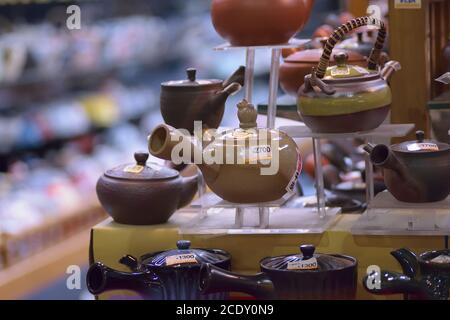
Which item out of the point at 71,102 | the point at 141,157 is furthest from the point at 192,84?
the point at 71,102

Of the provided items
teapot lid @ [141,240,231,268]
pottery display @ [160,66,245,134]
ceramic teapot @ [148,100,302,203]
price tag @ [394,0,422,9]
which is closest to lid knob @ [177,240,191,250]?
teapot lid @ [141,240,231,268]

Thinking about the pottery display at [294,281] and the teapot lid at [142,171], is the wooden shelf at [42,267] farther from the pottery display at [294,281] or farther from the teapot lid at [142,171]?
the pottery display at [294,281]

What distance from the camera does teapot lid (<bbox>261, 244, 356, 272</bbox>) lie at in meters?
2.08

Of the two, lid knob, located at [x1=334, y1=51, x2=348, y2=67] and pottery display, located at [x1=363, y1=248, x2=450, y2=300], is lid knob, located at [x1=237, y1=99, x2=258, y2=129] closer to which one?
lid knob, located at [x1=334, y1=51, x2=348, y2=67]

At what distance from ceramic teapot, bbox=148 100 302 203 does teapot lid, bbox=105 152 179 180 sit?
0.23m

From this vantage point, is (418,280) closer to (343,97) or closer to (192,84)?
(343,97)

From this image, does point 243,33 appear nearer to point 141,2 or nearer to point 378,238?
point 378,238

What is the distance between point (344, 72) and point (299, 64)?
1.40 feet

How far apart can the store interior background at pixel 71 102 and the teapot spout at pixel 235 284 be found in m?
1.28

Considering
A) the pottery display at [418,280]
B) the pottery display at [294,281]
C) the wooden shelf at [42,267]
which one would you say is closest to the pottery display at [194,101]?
the pottery display at [294,281]

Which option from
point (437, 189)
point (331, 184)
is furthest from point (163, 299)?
point (331, 184)

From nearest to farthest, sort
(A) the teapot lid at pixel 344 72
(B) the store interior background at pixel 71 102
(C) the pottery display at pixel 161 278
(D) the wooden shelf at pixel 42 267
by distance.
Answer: (C) the pottery display at pixel 161 278 → (A) the teapot lid at pixel 344 72 → (D) the wooden shelf at pixel 42 267 → (B) the store interior background at pixel 71 102

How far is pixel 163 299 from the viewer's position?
7.09 feet

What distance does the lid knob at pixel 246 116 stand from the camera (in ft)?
7.47
